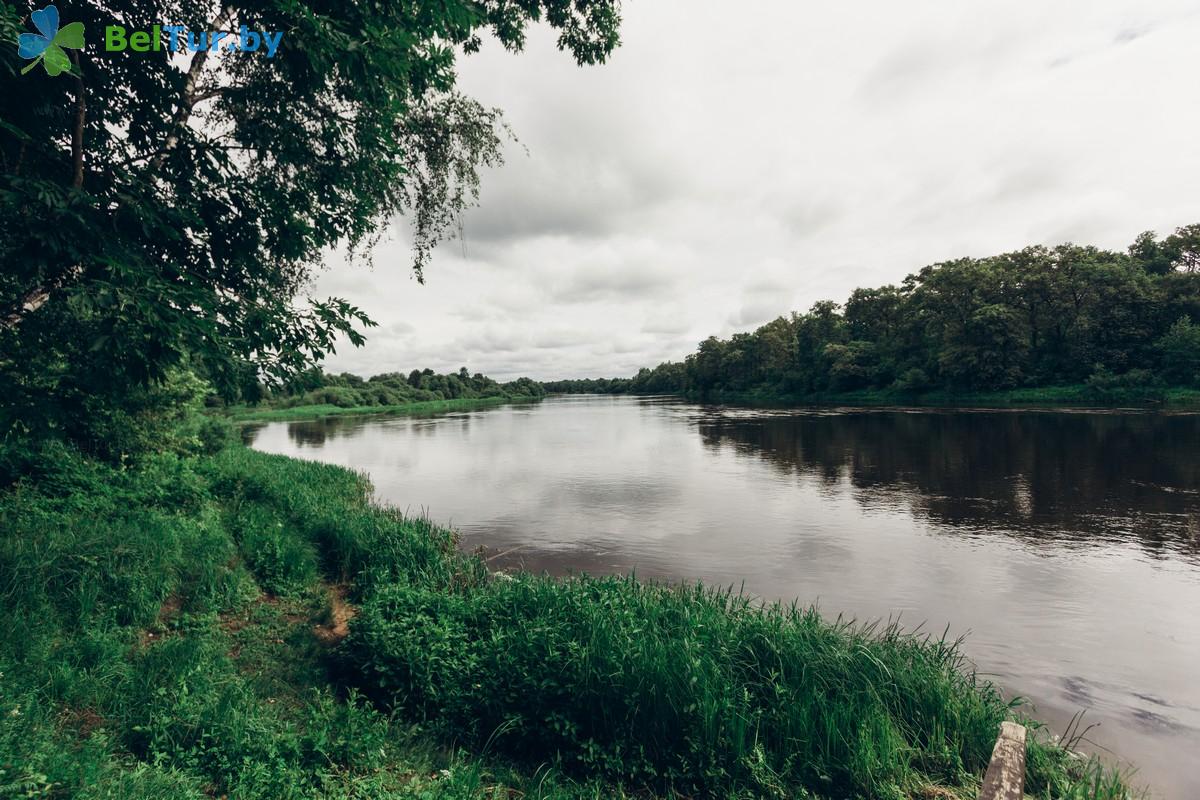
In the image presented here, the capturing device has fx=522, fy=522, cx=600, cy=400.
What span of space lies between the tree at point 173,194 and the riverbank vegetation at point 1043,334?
74.8m

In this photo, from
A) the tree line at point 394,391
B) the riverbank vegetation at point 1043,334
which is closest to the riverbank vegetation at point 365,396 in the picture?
the tree line at point 394,391

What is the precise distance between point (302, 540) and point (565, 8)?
12.7 meters

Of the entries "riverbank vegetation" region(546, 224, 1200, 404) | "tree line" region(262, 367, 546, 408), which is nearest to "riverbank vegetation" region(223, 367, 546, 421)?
"tree line" region(262, 367, 546, 408)

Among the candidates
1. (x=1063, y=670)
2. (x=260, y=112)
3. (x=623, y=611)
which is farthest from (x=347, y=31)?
(x=1063, y=670)

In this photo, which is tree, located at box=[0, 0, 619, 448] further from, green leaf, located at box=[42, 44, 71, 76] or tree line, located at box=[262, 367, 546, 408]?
tree line, located at box=[262, 367, 546, 408]

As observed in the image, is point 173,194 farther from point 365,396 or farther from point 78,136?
point 365,396

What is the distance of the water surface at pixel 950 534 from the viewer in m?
8.34

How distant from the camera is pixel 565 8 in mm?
10406

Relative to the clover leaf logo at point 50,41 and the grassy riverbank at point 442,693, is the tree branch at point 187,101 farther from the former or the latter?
the grassy riverbank at point 442,693

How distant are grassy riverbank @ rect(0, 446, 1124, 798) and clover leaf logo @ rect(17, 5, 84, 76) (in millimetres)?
5439

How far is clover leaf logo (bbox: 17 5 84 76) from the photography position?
4.55m

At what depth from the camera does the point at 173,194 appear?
251 inches

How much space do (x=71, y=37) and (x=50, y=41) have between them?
18 centimetres

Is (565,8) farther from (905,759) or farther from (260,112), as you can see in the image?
(905,759)
